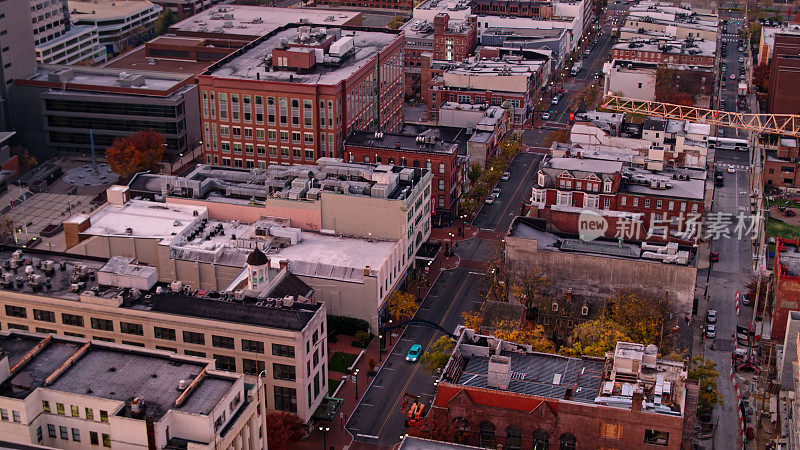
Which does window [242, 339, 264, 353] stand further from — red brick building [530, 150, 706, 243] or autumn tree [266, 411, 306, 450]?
red brick building [530, 150, 706, 243]

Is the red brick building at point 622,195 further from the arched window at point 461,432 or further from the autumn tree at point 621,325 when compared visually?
the arched window at point 461,432

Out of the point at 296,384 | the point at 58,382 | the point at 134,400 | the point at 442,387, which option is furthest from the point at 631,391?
the point at 58,382

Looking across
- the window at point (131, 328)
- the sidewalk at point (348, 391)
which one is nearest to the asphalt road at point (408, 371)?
the sidewalk at point (348, 391)

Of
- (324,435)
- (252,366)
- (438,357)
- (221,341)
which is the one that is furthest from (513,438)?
(221,341)

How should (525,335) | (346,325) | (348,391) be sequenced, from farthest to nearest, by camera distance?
(346,325) → (348,391) → (525,335)

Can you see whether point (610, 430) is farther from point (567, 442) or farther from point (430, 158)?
point (430, 158)

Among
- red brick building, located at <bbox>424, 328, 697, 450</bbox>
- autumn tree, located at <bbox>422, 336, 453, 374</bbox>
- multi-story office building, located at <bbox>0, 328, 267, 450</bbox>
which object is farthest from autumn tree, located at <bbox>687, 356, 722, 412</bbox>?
multi-story office building, located at <bbox>0, 328, 267, 450</bbox>

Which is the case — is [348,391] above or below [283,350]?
below

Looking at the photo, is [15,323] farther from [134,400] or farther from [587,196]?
[587,196]
